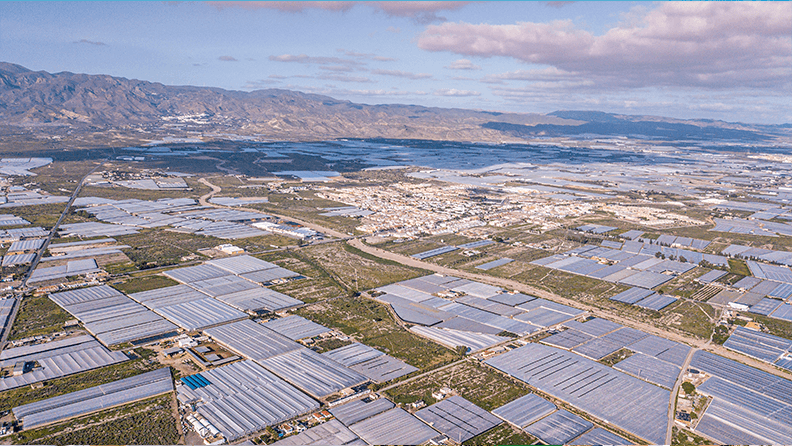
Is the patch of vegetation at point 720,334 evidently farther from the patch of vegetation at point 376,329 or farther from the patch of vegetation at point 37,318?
the patch of vegetation at point 37,318

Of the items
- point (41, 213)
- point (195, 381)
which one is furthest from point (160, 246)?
point (195, 381)

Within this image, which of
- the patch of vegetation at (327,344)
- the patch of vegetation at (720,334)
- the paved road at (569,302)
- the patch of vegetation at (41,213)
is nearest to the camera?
the patch of vegetation at (327,344)

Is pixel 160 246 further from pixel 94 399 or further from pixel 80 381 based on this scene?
pixel 94 399

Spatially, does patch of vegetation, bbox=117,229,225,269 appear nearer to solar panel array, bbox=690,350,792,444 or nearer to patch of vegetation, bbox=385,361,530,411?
patch of vegetation, bbox=385,361,530,411

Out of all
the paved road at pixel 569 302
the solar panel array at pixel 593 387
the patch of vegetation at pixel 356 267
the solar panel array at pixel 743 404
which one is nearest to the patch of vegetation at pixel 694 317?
the paved road at pixel 569 302

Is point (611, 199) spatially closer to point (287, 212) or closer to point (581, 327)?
point (287, 212)
